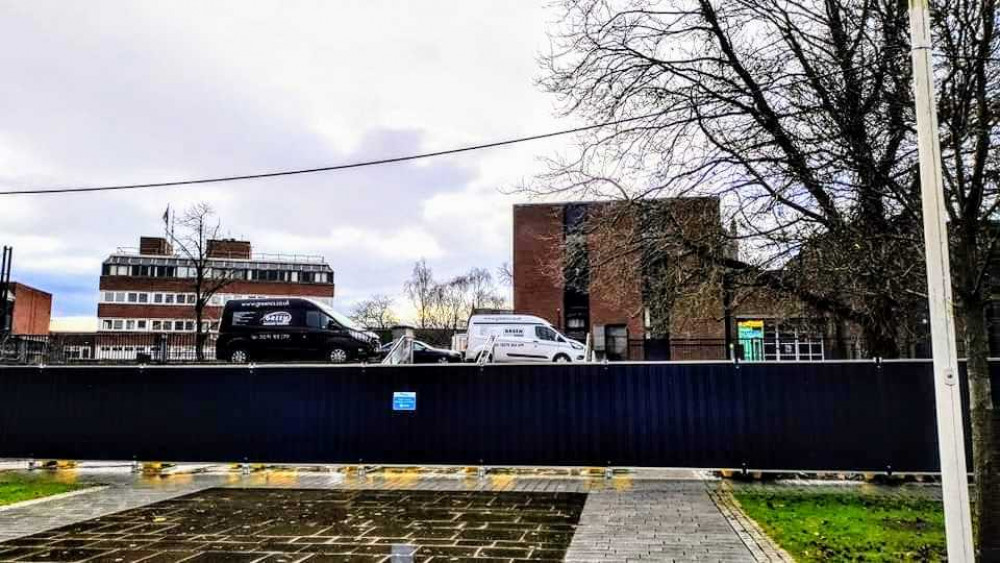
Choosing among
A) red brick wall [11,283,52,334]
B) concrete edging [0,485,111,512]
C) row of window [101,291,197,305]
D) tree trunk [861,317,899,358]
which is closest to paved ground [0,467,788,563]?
→ concrete edging [0,485,111,512]

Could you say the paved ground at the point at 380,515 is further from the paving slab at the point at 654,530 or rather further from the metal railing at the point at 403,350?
the metal railing at the point at 403,350

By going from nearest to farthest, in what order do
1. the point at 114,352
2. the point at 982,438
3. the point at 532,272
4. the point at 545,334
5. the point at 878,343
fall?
the point at 982,438, the point at 878,343, the point at 545,334, the point at 114,352, the point at 532,272

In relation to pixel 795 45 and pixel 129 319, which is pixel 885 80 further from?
pixel 129 319

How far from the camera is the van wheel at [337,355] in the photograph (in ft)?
68.5

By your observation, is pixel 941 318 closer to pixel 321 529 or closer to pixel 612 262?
pixel 321 529

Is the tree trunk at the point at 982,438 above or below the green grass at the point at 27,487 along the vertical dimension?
above

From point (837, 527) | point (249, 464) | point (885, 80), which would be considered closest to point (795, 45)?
point (885, 80)

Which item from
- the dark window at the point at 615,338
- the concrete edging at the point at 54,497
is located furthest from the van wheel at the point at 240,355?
the dark window at the point at 615,338

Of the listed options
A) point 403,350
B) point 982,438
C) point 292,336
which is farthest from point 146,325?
point 982,438

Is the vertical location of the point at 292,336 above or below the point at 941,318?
above

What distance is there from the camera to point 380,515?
890cm


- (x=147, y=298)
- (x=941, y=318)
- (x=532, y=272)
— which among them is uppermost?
(x=532, y=272)

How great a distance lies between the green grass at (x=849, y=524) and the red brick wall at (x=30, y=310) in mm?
52326

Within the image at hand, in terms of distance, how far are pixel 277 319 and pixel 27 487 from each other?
34.3 feet
